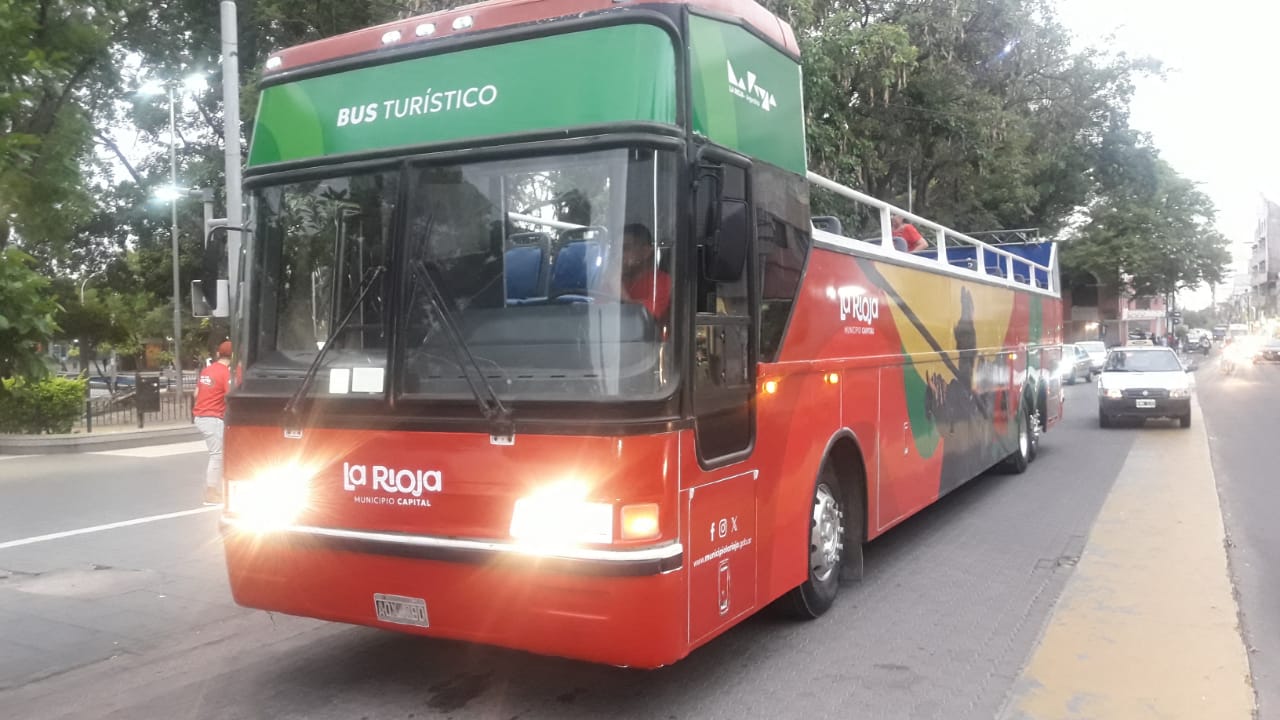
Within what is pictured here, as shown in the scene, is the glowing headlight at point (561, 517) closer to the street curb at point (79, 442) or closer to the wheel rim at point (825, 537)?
the wheel rim at point (825, 537)

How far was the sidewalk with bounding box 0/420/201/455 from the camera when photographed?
689 inches

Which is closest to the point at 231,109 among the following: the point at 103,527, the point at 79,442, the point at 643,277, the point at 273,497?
the point at 103,527

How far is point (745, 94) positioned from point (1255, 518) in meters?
7.89

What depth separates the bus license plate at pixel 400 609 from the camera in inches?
180

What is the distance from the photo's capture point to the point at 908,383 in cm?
793

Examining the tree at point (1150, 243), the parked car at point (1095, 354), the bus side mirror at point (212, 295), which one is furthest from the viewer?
the tree at point (1150, 243)

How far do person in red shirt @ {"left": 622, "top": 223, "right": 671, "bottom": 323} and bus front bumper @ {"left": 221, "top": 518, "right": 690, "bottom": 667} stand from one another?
3.43 feet

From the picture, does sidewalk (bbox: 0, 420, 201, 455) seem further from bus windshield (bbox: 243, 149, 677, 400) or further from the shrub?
bus windshield (bbox: 243, 149, 677, 400)

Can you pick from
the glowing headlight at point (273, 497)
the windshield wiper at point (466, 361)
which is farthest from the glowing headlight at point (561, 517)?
the glowing headlight at point (273, 497)

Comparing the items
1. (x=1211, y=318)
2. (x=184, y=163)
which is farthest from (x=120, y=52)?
(x=1211, y=318)

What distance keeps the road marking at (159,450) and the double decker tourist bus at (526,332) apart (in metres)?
13.4

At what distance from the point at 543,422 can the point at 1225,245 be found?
6512 centimetres

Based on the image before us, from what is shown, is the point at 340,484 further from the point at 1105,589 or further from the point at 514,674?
the point at 1105,589

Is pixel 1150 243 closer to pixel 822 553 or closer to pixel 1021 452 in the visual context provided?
pixel 1021 452
